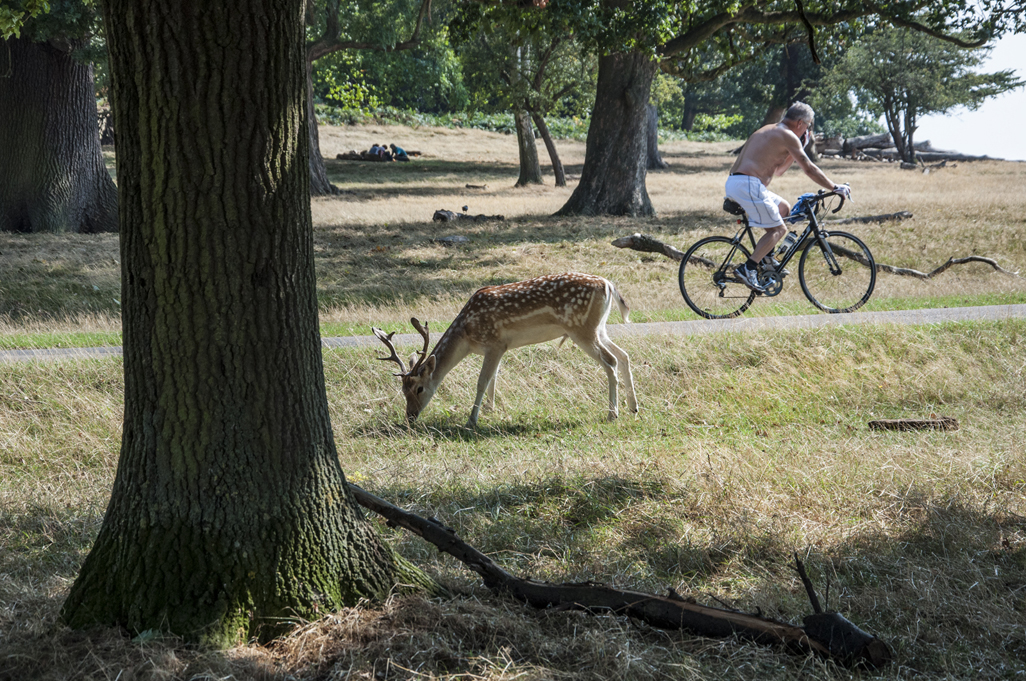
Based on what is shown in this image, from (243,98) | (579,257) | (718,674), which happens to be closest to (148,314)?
(243,98)

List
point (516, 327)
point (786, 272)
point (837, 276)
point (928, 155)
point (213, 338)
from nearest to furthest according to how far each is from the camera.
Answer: point (213, 338)
point (516, 327)
point (786, 272)
point (837, 276)
point (928, 155)

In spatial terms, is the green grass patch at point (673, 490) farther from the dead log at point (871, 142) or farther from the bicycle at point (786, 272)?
the dead log at point (871, 142)

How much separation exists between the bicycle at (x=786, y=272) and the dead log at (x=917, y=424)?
350 centimetres

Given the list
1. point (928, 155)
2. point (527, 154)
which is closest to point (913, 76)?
point (928, 155)

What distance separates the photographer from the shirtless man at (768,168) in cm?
1050

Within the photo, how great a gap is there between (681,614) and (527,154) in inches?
1211

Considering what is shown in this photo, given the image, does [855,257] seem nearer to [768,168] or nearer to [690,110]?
[768,168]

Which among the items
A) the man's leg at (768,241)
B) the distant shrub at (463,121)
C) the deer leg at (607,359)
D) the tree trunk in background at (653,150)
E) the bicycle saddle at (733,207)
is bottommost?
the deer leg at (607,359)

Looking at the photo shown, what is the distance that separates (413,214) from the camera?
22.8m

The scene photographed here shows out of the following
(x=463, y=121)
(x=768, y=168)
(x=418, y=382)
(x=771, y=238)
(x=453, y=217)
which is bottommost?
(x=418, y=382)

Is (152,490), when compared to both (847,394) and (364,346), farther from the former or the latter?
(847,394)

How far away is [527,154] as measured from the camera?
3344cm

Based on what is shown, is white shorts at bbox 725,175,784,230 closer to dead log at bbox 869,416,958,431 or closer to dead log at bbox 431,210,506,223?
dead log at bbox 869,416,958,431

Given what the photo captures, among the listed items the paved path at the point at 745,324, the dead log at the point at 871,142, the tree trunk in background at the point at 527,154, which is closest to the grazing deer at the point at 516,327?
the paved path at the point at 745,324
